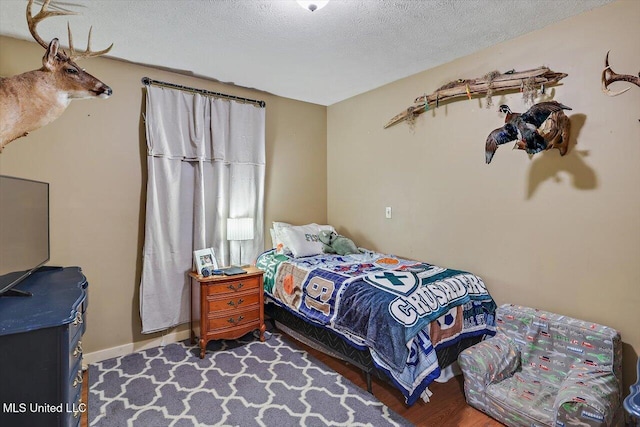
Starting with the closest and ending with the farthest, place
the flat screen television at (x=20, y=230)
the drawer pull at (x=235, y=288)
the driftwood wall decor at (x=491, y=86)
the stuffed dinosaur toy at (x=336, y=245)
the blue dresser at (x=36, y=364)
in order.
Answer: the blue dresser at (x=36, y=364), the flat screen television at (x=20, y=230), the driftwood wall decor at (x=491, y=86), the drawer pull at (x=235, y=288), the stuffed dinosaur toy at (x=336, y=245)

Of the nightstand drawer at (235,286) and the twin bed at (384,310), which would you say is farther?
the nightstand drawer at (235,286)

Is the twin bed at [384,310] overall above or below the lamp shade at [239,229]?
below

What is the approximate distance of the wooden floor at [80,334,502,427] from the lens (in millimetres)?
2000

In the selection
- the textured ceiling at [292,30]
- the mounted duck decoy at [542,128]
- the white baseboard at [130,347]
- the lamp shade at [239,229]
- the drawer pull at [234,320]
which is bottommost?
the white baseboard at [130,347]

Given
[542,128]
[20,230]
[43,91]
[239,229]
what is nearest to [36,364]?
[20,230]

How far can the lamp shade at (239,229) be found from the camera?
3176 mm

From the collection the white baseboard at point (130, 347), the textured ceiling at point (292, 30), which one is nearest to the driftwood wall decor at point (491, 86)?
the textured ceiling at point (292, 30)

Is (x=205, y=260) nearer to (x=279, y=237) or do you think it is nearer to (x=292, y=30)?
(x=279, y=237)

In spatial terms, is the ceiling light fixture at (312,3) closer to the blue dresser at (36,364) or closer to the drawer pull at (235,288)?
the blue dresser at (36,364)

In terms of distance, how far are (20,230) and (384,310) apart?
2080 millimetres

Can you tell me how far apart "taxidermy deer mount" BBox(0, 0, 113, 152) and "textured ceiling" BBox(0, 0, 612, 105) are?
40 centimetres

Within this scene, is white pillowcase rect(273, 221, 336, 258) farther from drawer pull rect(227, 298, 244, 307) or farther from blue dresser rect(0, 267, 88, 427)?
blue dresser rect(0, 267, 88, 427)

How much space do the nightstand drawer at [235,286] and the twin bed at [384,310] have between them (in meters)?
0.21

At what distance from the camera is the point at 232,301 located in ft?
9.39
